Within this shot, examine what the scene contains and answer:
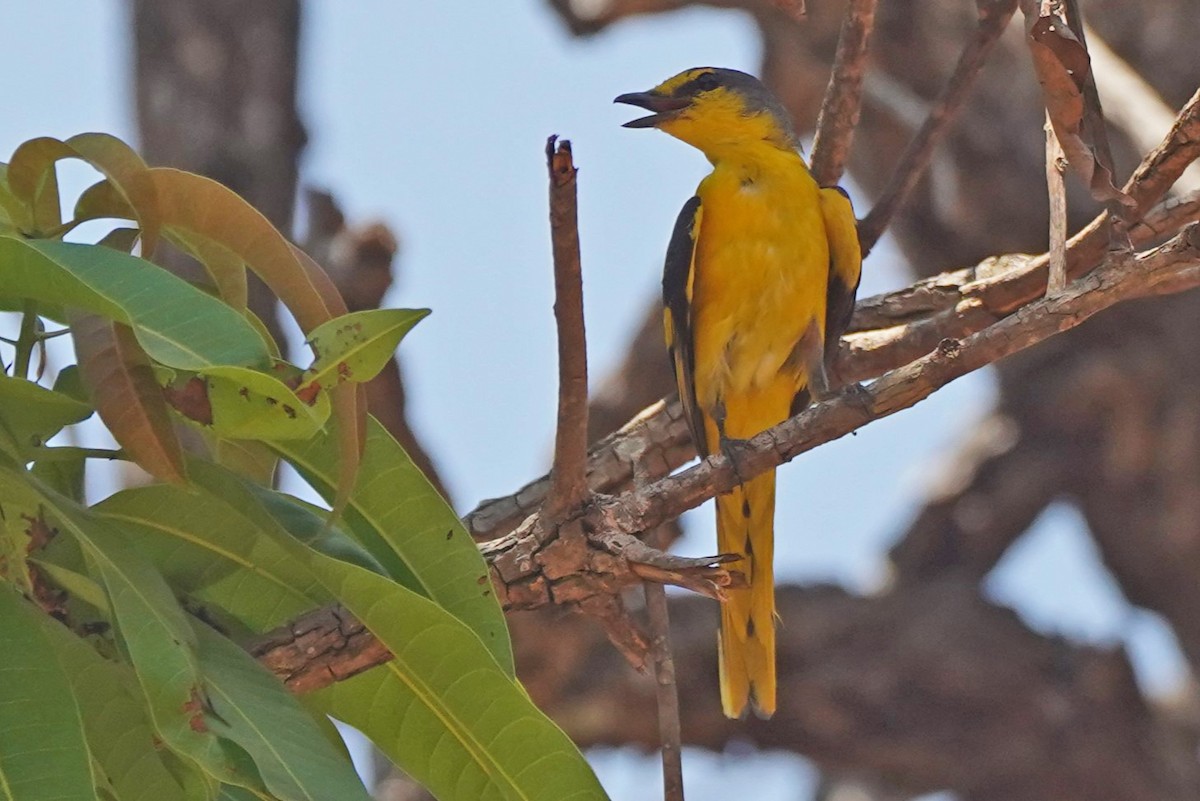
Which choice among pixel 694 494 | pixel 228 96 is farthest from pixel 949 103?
pixel 228 96

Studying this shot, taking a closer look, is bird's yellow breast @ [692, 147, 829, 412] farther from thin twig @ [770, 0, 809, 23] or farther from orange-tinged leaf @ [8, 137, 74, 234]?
orange-tinged leaf @ [8, 137, 74, 234]

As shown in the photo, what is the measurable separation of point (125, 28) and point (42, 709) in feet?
21.7

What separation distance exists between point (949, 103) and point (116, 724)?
289 centimetres

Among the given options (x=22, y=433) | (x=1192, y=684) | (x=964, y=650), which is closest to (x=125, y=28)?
(x=964, y=650)

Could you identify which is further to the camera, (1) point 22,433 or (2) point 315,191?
(2) point 315,191

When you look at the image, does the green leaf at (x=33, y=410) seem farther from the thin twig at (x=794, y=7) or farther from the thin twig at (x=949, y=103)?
the thin twig at (x=949, y=103)

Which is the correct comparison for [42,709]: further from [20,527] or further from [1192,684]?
[1192,684]

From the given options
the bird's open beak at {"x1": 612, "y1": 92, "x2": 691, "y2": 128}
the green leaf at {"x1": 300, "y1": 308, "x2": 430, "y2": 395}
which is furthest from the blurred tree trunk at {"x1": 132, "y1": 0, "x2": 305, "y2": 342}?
the green leaf at {"x1": 300, "y1": 308, "x2": 430, "y2": 395}

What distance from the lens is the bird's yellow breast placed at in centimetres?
468

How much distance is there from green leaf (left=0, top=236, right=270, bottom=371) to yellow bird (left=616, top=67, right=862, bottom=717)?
2.54 m

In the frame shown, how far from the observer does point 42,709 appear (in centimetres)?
203

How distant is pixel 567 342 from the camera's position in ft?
7.64

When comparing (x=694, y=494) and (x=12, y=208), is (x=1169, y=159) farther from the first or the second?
(x=12, y=208)

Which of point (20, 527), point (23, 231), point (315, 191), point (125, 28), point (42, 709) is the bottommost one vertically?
point (42, 709)
